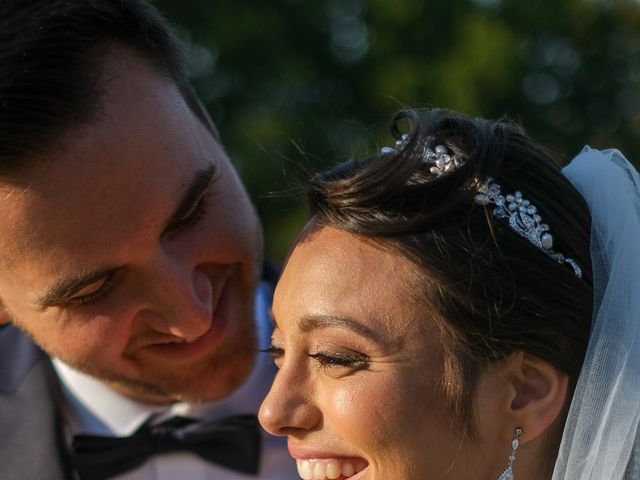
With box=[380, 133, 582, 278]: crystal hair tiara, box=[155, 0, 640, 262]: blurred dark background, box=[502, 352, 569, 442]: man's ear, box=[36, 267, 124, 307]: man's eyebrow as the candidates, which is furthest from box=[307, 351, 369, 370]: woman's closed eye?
box=[155, 0, 640, 262]: blurred dark background

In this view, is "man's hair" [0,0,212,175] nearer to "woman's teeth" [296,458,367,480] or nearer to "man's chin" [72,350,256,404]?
"man's chin" [72,350,256,404]

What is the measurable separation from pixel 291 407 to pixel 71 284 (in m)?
0.98

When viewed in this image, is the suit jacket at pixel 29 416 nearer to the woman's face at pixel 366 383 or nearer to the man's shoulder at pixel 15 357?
the man's shoulder at pixel 15 357

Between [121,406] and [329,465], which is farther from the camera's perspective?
[121,406]

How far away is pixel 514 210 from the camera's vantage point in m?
2.92

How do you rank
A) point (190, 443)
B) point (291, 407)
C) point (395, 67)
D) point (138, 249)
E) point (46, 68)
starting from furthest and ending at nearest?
point (395, 67) < point (190, 443) < point (138, 249) < point (46, 68) < point (291, 407)

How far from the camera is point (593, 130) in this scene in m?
17.0

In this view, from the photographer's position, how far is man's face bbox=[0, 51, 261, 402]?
330 centimetres

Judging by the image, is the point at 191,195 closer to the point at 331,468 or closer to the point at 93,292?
the point at 93,292

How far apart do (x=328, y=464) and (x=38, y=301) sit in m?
1.28

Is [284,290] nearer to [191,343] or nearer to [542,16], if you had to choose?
[191,343]

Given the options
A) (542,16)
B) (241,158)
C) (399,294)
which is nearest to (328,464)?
(399,294)

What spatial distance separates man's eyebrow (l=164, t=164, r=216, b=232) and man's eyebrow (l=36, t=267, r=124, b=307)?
254mm

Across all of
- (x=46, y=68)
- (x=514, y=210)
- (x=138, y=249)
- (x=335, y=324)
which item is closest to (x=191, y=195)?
(x=138, y=249)
